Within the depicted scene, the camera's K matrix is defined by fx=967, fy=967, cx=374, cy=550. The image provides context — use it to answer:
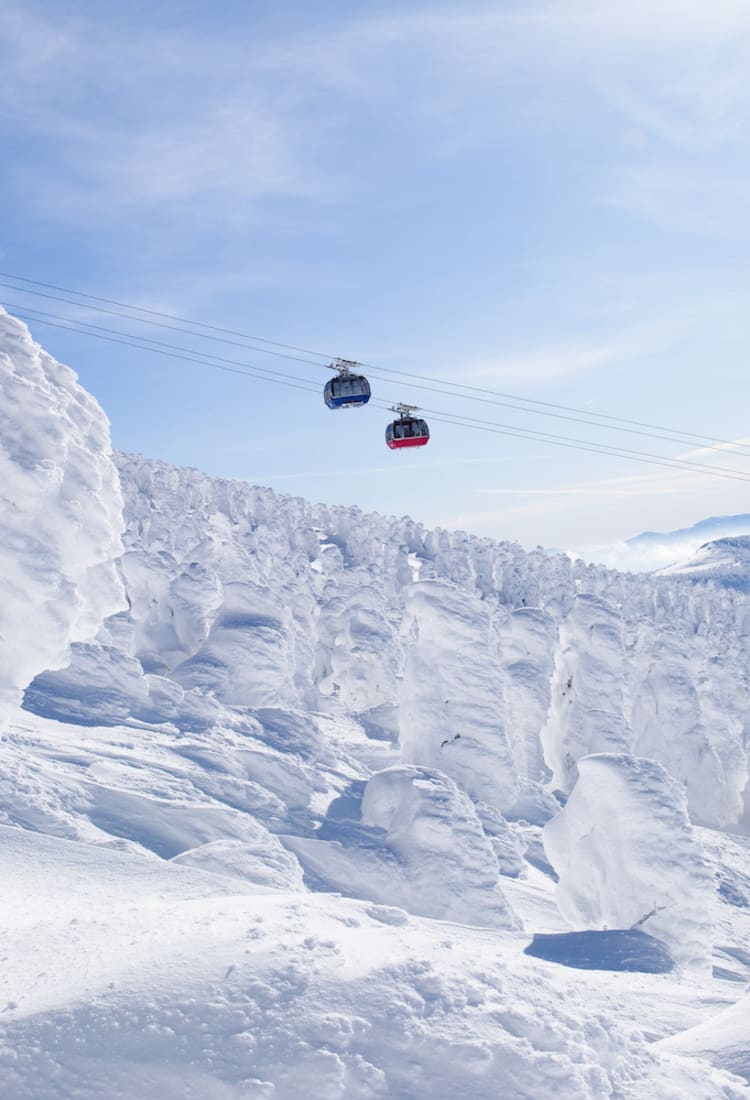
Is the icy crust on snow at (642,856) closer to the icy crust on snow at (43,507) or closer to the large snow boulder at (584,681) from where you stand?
the icy crust on snow at (43,507)

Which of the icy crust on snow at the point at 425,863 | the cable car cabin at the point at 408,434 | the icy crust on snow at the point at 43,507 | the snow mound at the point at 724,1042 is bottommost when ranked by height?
the snow mound at the point at 724,1042

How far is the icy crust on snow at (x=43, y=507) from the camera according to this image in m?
12.2

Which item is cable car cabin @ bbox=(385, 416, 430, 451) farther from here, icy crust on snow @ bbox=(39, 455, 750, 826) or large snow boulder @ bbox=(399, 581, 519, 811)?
large snow boulder @ bbox=(399, 581, 519, 811)

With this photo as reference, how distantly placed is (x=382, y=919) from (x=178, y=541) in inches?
2760

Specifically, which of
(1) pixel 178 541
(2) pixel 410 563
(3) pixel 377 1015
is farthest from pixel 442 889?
(2) pixel 410 563

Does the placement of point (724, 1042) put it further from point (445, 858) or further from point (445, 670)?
point (445, 670)

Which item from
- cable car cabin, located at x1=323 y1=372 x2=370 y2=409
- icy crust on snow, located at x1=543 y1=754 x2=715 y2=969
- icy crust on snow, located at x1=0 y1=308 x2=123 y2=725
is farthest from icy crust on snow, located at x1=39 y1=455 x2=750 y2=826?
icy crust on snow, located at x1=0 y1=308 x2=123 y2=725

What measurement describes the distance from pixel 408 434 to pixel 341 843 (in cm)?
963

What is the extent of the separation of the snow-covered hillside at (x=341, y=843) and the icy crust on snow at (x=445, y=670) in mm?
138

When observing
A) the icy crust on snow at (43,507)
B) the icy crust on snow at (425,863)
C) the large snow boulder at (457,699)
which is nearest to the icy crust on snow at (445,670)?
the large snow boulder at (457,699)

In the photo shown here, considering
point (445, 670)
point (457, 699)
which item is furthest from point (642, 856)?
point (445, 670)

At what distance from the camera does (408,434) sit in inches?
923

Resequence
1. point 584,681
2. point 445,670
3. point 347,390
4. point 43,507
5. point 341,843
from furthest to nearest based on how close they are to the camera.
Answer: point 584,681 < point 445,670 < point 347,390 < point 341,843 < point 43,507

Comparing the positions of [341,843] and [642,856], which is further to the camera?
[341,843]
